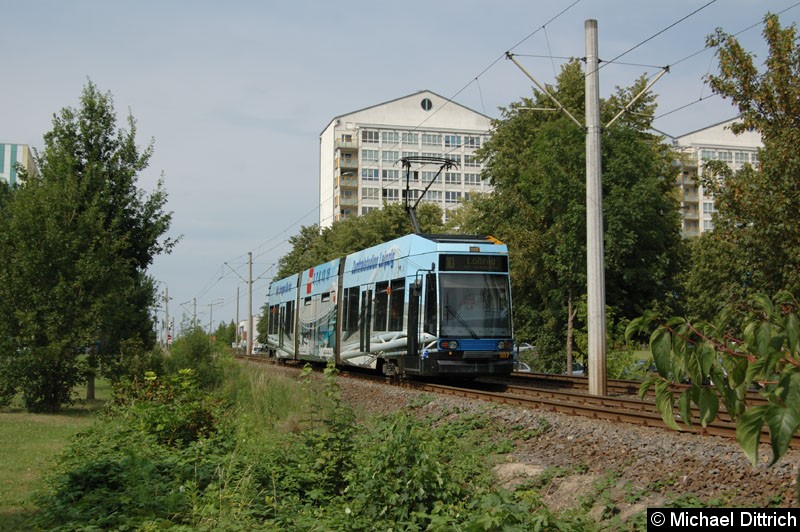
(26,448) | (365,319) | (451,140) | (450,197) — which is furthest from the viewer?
(450,197)

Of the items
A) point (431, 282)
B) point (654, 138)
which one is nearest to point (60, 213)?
point (431, 282)

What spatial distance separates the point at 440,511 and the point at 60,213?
1429cm

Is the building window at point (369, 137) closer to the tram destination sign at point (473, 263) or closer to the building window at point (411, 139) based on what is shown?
the building window at point (411, 139)

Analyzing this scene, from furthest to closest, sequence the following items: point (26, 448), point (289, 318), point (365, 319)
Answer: point (289, 318) < point (365, 319) < point (26, 448)

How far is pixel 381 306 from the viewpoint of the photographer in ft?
65.9

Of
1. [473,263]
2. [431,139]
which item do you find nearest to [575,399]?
[473,263]

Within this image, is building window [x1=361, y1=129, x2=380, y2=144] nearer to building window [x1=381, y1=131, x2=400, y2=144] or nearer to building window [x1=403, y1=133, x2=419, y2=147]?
building window [x1=381, y1=131, x2=400, y2=144]

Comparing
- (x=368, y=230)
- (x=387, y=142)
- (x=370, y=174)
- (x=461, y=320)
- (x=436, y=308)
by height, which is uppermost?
(x=387, y=142)

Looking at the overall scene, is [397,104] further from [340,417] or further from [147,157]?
[340,417]

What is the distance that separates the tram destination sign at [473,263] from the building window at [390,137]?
254 feet

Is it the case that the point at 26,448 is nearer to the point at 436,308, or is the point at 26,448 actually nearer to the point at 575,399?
the point at 436,308

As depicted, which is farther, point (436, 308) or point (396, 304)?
point (396, 304)

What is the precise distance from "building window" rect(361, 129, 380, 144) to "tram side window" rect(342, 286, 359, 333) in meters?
72.0

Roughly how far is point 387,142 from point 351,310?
7393 centimetres
